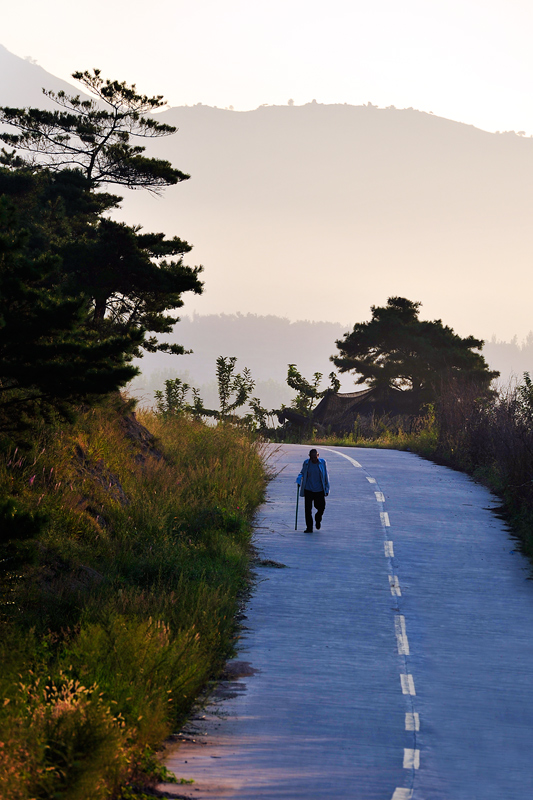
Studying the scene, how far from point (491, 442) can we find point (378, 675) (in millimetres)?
16952

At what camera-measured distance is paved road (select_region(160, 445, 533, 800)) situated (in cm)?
670

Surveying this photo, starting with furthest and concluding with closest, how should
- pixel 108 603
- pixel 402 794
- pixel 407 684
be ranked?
pixel 108 603, pixel 407 684, pixel 402 794

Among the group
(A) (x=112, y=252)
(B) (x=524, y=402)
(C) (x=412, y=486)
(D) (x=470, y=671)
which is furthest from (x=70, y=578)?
(B) (x=524, y=402)

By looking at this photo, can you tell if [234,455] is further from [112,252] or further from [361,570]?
[361,570]

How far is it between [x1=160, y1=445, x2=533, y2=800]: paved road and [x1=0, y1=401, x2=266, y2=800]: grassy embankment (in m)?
0.50

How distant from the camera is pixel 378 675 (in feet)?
29.7

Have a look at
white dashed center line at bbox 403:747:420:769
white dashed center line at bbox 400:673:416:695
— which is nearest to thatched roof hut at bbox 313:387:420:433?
white dashed center line at bbox 400:673:416:695

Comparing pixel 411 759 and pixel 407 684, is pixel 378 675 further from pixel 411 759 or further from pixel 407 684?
pixel 411 759

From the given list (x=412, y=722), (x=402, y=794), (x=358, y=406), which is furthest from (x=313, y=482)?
(x=358, y=406)

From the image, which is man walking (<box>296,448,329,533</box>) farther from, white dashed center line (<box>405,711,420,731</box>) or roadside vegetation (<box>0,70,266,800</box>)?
white dashed center line (<box>405,711,420,731</box>)

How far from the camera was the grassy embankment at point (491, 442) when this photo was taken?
59.4ft

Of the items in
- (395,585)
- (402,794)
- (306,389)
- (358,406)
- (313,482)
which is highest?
(306,389)

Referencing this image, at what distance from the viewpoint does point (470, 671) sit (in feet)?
30.6

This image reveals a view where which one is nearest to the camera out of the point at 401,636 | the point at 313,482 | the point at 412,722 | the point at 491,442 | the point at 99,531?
the point at 412,722
